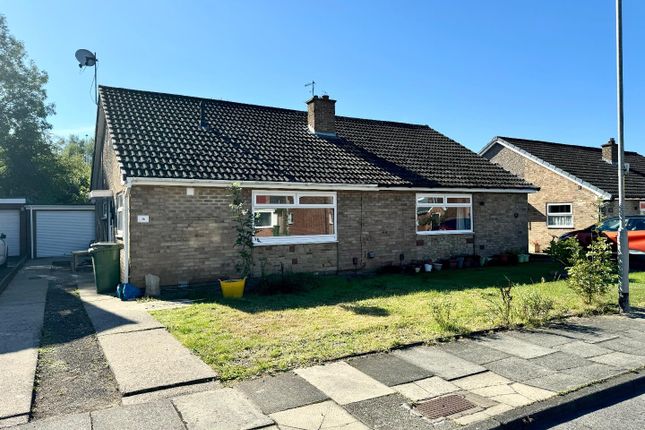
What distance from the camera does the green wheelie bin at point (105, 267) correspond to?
36.1 ft

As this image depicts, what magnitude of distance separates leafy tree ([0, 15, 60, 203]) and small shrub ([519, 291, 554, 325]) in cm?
3456

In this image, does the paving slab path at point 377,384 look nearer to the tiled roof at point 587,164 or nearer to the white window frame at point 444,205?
the white window frame at point 444,205

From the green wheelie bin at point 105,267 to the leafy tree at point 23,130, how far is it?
26.3 metres

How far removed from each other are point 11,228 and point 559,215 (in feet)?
86.5

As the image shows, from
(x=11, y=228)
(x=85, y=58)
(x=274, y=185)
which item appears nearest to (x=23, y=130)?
(x=11, y=228)

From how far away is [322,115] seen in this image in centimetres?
1634

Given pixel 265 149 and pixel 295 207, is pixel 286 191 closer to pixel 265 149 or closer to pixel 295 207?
pixel 295 207

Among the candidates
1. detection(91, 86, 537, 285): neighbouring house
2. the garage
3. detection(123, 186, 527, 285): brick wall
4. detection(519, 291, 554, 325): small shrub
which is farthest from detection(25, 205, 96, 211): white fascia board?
detection(519, 291, 554, 325): small shrub

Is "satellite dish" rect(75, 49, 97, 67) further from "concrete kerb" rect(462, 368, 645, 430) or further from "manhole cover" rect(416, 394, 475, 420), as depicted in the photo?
"concrete kerb" rect(462, 368, 645, 430)

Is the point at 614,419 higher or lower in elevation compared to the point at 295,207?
lower

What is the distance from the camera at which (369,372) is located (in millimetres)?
5207

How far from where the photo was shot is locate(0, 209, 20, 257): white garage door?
71.2 ft

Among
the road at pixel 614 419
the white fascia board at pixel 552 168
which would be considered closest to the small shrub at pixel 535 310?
the road at pixel 614 419

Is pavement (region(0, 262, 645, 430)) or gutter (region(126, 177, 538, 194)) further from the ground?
gutter (region(126, 177, 538, 194))
